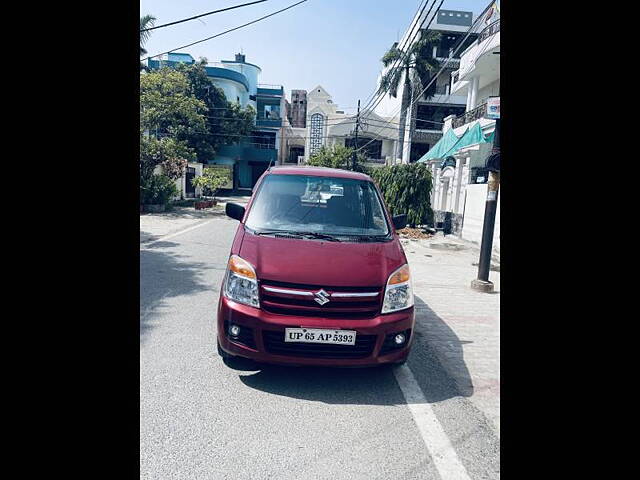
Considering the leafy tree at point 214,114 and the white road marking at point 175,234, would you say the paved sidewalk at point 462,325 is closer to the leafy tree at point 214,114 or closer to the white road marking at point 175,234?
the white road marking at point 175,234

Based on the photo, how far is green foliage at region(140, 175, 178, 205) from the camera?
58.5 feet

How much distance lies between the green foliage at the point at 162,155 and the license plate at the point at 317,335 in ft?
53.8

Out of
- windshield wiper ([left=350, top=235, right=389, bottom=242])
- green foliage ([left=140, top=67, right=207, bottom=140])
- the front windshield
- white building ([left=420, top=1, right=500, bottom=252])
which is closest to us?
windshield wiper ([left=350, top=235, right=389, bottom=242])

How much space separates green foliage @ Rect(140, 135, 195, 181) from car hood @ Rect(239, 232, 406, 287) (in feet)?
52.0

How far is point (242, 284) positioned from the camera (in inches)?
120

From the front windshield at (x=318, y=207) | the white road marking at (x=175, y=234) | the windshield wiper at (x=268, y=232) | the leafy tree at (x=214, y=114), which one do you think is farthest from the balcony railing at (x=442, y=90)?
the windshield wiper at (x=268, y=232)

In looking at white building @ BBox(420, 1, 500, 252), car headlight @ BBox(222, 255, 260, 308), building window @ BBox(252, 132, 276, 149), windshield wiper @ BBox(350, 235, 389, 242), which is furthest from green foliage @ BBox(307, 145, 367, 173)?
car headlight @ BBox(222, 255, 260, 308)

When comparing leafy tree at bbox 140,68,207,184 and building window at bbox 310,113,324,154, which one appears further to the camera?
building window at bbox 310,113,324,154

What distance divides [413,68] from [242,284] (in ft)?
104

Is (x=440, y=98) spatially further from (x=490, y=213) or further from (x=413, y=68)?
(x=490, y=213)

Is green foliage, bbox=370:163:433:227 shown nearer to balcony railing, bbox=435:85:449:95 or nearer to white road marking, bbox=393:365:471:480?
white road marking, bbox=393:365:471:480

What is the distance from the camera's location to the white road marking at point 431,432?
2291mm
